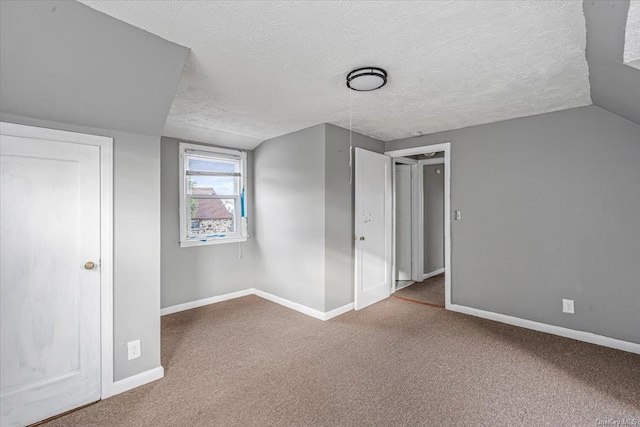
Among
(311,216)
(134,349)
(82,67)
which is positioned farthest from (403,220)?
(82,67)

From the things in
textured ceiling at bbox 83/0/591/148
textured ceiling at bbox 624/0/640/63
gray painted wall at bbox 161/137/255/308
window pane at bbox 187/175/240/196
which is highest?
textured ceiling at bbox 83/0/591/148

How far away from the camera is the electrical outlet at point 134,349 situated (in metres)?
2.22

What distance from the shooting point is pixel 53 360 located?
193 cm

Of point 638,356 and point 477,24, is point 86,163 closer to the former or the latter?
point 477,24

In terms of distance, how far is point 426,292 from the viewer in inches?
185

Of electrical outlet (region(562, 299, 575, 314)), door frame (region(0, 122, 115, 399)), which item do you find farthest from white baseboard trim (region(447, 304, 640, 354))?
door frame (region(0, 122, 115, 399))

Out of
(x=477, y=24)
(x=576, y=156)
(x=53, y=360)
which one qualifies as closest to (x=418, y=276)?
(x=576, y=156)

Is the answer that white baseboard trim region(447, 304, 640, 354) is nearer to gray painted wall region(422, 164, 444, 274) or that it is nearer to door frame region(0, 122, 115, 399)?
gray painted wall region(422, 164, 444, 274)

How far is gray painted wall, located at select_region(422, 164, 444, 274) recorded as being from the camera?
5.57 meters

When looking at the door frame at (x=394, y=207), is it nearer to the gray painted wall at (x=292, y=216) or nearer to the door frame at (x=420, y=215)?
the door frame at (x=420, y=215)

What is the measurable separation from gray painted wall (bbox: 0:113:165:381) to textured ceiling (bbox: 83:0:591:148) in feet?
2.41

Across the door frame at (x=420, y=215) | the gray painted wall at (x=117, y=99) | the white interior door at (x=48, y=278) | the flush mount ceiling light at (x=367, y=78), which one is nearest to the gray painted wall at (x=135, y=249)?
the gray painted wall at (x=117, y=99)

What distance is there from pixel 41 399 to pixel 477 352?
3369 mm

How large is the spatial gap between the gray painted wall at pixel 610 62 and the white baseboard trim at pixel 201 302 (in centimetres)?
462
